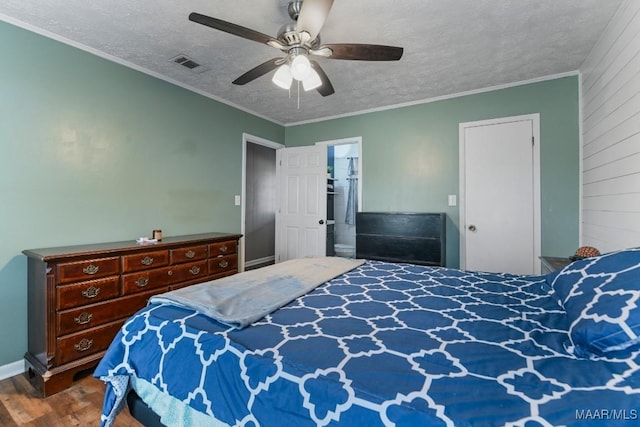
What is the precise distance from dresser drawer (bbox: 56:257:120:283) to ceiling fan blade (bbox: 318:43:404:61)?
6.85 feet

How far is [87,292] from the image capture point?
2.02 metres

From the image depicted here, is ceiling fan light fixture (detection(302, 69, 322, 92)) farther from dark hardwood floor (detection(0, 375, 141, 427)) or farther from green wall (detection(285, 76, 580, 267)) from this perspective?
dark hardwood floor (detection(0, 375, 141, 427))

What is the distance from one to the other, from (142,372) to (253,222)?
438 centimetres

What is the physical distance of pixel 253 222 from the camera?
548cm

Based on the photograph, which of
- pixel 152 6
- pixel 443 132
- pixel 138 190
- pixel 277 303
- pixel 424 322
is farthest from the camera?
pixel 443 132

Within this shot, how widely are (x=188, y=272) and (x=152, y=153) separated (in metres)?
1.22

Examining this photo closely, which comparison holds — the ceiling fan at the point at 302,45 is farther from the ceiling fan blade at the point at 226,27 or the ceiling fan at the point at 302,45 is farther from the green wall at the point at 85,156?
the green wall at the point at 85,156

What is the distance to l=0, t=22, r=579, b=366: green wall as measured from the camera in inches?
82.1

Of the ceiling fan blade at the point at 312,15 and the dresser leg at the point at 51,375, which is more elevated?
the ceiling fan blade at the point at 312,15

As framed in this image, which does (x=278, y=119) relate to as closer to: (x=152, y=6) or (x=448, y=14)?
(x=152, y=6)

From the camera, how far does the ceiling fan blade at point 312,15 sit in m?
1.47

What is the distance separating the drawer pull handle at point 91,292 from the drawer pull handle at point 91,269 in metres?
0.11

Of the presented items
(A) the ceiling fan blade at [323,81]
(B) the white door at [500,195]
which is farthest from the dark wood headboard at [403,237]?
(A) the ceiling fan blade at [323,81]

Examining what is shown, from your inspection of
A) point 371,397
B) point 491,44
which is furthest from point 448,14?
point 371,397
